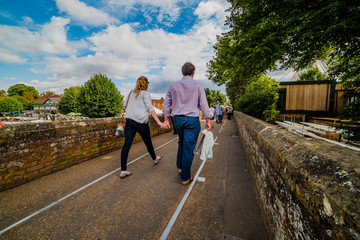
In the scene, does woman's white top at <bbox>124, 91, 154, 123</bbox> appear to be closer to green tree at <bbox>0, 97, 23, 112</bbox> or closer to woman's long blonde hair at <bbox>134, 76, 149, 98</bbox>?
woman's long blonde hair at <bbox>134, 76, 149, 98</bbox>

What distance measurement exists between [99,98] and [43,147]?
71.5ft

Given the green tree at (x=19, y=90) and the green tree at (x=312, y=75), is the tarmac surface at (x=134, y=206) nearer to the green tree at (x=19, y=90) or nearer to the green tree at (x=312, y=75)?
the green tree at (x=312, y=75)

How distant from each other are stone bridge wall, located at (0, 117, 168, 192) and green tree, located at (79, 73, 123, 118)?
20.4 meters

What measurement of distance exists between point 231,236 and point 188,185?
44.8 inches

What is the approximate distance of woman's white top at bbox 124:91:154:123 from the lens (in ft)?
9.98

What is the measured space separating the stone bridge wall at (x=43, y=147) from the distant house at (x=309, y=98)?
19.7m

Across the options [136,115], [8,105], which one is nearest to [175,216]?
[136,115]

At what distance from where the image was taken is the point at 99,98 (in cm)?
2222

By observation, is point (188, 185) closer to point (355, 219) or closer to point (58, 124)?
point (355, 219)

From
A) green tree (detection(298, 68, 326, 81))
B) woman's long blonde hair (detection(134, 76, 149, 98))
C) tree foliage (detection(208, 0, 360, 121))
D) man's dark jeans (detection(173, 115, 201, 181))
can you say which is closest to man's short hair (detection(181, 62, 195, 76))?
man's dark jeans (detection(173, 115, 201, 181))

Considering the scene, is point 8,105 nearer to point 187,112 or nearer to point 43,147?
point 43,147

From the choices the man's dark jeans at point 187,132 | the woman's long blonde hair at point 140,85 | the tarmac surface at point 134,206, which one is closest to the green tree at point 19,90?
the tarmac surface at point 134,206

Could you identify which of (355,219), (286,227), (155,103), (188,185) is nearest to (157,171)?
(188,185)

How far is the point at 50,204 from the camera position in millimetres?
2166
